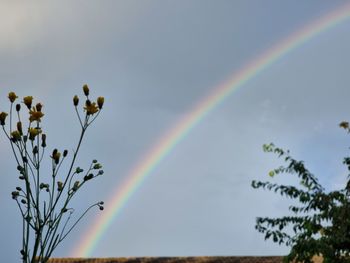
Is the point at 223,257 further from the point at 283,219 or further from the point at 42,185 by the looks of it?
the point at 42,185

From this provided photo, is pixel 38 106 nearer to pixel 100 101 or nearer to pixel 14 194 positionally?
pixel 100 101

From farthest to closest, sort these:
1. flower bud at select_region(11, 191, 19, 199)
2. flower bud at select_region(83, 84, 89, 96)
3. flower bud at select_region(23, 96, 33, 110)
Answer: flower bud at select_region(11, 191, 19, 199)
flower bud at select_region(83, 84, 89, 96)
flower bud at select_region(23, 96, 33, 110)

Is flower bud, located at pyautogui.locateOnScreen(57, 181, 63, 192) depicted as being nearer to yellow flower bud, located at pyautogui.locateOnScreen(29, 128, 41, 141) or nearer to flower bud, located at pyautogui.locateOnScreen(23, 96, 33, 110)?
yellow flower bud, located at pyautogui.locateOnScreen(29, 128, 41, 141)

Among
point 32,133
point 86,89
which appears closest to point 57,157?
point 32,133

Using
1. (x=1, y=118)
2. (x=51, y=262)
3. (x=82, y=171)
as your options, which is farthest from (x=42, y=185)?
(x=51, y=262)

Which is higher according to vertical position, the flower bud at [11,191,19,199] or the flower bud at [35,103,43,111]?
→ the flower bud at [35,103,43,111]

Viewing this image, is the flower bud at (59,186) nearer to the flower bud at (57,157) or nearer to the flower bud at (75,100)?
the flower bud at (57,157)

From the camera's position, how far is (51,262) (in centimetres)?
2106

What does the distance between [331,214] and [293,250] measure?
93 cm

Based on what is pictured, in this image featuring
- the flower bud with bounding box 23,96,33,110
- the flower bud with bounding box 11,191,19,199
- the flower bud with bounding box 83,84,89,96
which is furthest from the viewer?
the flower bud with bounding box 11,191,19,199

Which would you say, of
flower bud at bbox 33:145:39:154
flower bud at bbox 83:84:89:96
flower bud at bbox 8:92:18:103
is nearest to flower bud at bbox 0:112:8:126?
flower bud at bbox 8:92:18:103

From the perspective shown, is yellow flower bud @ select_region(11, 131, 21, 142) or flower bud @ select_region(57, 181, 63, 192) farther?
flower bud @ select_region(57, 181, 63, 192)

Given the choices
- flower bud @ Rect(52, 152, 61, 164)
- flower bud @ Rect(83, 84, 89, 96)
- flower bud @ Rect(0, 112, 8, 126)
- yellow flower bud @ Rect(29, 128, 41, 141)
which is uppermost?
flower bud @ Rect(83, 84, 89, 96)

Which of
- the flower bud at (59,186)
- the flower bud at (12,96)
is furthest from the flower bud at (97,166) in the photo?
the flower bud at (12,96)
